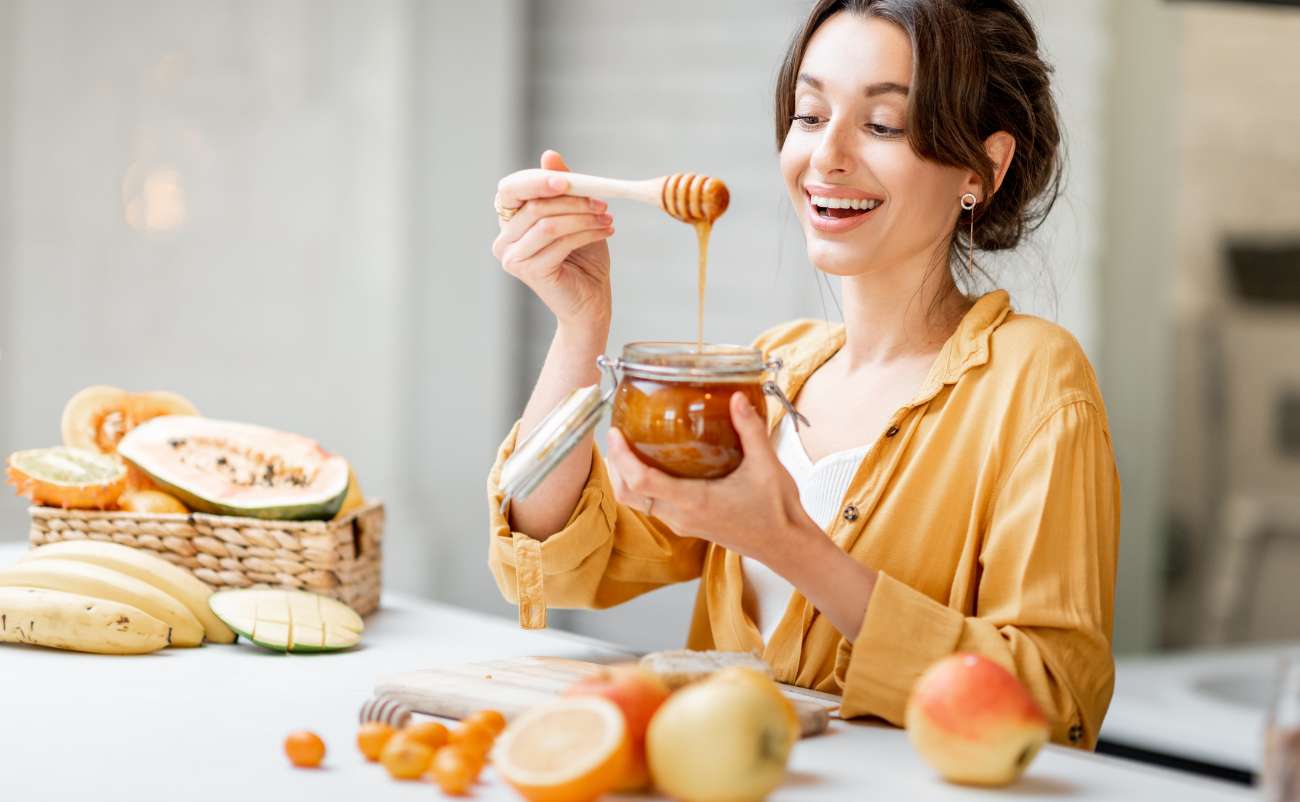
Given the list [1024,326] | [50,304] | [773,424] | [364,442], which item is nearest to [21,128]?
[50,304]

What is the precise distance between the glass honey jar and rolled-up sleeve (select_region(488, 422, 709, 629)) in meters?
0.38

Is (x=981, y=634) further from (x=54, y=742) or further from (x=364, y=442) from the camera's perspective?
(x=364, y=442)

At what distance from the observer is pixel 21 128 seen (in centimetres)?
356

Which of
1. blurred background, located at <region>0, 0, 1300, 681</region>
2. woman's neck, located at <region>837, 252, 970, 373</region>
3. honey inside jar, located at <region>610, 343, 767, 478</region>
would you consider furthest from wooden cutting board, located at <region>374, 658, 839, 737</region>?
blurred background, located at <region>0, 0, 1300, 681</region>

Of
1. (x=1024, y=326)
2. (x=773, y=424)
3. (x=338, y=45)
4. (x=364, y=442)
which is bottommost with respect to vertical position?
(x=364, y=442)

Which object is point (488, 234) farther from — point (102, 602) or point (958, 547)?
point (958, 547)

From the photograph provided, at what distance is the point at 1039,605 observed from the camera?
1492 mm

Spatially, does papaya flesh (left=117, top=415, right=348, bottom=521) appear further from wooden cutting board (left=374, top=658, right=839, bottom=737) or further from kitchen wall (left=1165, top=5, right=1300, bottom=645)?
kitchen wall (left=1165, top=5, right=1300, bottom=645)

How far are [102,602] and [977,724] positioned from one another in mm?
1060

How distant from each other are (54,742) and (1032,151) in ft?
4.28

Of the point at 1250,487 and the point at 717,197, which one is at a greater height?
the point at 717,197

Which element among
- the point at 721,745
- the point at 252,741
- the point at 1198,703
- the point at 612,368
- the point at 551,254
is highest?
the point at 551,254

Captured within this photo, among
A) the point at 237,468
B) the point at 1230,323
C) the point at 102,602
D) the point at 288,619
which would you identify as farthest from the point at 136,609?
the point at 1230,323

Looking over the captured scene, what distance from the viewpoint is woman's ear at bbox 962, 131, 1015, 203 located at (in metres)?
1.74
